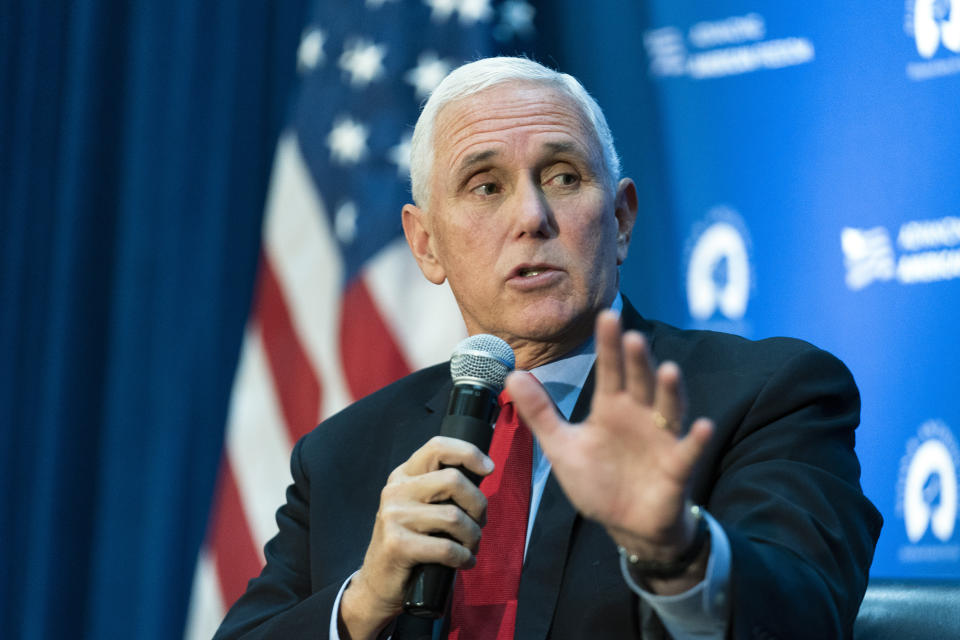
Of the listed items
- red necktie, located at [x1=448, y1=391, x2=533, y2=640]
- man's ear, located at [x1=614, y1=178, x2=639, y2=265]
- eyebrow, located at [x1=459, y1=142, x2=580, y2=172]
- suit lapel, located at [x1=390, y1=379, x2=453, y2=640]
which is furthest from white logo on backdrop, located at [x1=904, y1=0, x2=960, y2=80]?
red necktie, located at [x1=448, y1=391, x2=533, y2=640]

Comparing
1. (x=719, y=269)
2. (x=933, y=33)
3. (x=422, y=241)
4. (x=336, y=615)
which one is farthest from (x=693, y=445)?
(x=933, y=33)

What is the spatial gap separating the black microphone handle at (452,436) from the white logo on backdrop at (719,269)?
1495 millimetres

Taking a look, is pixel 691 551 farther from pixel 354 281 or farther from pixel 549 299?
pixel 354 281

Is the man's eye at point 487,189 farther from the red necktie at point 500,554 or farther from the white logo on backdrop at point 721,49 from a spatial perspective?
the white logo on backdrop at point 721,49

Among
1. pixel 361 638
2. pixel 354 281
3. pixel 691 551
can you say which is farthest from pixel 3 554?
pixel 691 551

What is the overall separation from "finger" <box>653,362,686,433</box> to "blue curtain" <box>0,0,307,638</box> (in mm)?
2591

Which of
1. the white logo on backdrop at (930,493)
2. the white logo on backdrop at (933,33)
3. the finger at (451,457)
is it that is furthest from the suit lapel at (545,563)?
the white logo on backdrop at (933,33)

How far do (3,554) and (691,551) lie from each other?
302cm

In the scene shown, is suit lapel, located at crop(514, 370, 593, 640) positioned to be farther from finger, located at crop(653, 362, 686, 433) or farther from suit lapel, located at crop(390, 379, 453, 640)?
finger, located at crop(653, 362, 686, 433)

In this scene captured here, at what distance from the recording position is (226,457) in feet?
9.75

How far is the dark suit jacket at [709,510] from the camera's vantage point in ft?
3.83

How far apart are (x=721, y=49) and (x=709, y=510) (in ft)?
5.71

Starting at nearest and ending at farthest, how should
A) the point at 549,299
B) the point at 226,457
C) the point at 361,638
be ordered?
the point at 361,638 < the point at 549,299 < the point at 226,457

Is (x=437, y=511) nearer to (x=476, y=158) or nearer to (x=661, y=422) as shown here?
(x=661, y=422)
